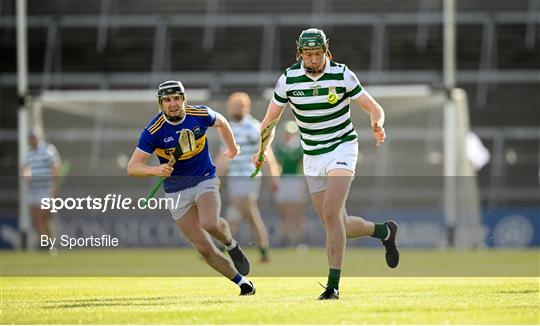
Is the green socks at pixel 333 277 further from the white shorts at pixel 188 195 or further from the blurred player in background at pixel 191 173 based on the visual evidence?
the white shorts at pixel 188 195

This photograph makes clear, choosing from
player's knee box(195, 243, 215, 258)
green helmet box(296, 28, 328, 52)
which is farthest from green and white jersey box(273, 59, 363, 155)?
player's knee box(195, 243, 215, 258)

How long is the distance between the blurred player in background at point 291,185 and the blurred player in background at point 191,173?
39.9ft

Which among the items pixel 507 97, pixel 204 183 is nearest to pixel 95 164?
pixel 507 97

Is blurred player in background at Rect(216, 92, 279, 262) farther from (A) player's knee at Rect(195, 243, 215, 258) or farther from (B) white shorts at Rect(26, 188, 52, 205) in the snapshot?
(A) player's knee at Rect(195, 243, 215, 258)

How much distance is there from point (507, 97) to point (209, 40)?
23.3ft

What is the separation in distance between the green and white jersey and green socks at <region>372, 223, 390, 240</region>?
1111mm

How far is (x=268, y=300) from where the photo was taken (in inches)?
411

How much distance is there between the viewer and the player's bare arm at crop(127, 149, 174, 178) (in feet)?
34.6

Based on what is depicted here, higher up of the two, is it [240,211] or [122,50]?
[122,50]

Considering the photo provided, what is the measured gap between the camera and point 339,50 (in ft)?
97.7

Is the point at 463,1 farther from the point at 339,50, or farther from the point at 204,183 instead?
the point at 204,183

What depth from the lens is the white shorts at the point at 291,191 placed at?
75.8 feet

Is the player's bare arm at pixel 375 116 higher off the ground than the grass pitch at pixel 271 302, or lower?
higher

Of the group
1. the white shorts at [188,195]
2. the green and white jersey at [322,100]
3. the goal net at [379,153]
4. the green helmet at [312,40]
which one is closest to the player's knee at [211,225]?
the white shorts at [188,195]
